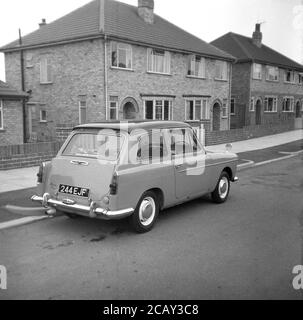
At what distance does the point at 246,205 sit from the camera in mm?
8305

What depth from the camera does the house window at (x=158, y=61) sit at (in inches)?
910

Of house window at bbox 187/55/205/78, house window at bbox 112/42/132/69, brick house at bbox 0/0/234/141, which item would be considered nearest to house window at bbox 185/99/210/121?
brick house at bbox 0/0/234/141

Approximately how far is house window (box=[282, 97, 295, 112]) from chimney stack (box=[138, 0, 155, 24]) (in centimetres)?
2079

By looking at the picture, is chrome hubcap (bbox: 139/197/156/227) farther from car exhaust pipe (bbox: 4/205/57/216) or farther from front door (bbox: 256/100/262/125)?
front door (bbox: 256/100/262/125)

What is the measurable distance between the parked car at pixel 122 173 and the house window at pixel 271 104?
3152 cm

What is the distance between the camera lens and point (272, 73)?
124 feet

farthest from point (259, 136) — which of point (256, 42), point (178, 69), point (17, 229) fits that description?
point (17, 229)

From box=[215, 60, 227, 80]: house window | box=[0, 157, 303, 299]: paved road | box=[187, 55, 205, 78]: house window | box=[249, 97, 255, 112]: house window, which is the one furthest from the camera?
box=[249, 97, 255, 112]: house window

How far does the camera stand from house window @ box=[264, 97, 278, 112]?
37.0 m

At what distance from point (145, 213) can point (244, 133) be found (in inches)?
755

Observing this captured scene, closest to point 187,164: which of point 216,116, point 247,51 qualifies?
point 216,116

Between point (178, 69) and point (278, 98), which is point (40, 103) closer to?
point (178, 69)
